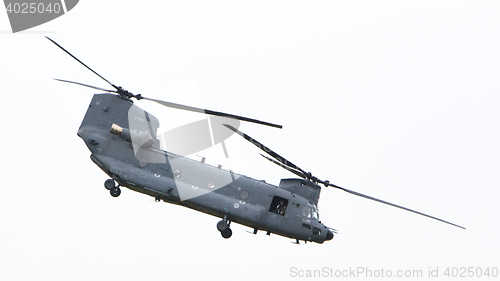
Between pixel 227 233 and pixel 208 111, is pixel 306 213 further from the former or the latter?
pixel 208 111

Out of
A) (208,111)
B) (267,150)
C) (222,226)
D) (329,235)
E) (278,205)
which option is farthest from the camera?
(329,235)

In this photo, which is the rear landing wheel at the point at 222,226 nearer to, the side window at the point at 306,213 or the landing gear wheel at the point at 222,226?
the landing gear wheel at the point at 222,226

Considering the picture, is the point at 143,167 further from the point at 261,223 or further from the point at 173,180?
the point at 261,223

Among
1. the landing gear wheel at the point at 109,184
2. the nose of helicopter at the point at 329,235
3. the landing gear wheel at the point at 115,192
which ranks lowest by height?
the nose of helicopter at the point at 329,235

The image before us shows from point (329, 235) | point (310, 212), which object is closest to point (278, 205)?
point (310, 212)

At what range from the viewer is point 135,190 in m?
29.1

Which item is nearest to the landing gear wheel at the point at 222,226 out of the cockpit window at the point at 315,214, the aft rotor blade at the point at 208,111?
the cockpit window at the point at 315,214

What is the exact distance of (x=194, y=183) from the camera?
2900cm

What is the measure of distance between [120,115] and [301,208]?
9.96 metres

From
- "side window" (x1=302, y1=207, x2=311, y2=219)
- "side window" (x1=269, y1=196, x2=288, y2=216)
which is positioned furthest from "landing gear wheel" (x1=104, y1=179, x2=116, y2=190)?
"side window" (x1=302, y1=207, x2=311, y2=219)

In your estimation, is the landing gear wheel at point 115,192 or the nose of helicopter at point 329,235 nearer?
the landing gear wheel at point 115,192

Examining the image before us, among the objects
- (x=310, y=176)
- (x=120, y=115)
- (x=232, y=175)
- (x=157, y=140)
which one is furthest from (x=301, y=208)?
(x=120, y=115)

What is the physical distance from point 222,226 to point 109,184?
5.79 meters

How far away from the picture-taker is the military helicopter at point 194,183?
94.4 feet
